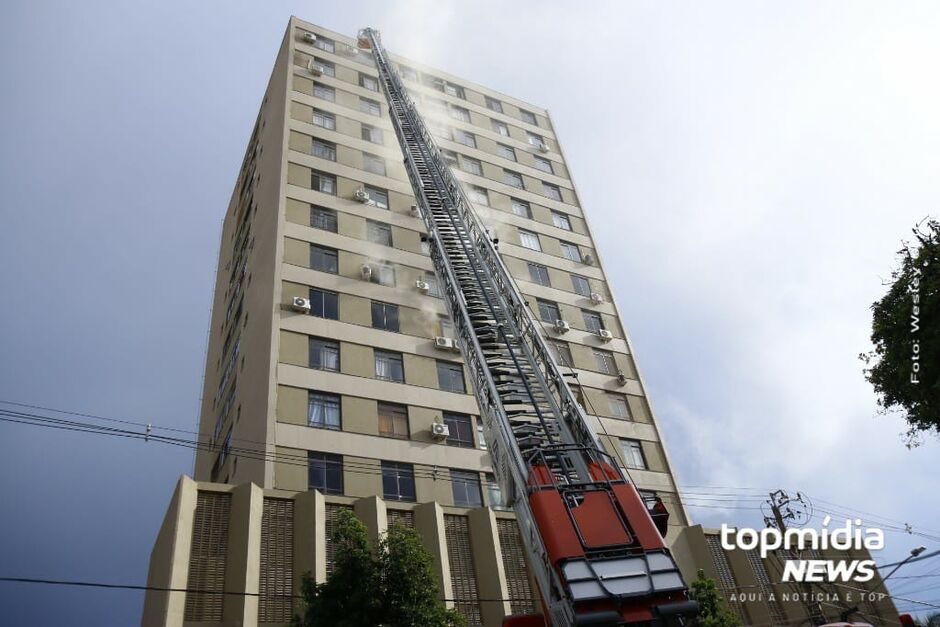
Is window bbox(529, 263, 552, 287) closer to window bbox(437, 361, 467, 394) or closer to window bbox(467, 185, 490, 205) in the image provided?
window bbox(467, 185, 490, 205)

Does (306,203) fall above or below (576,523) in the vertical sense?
above

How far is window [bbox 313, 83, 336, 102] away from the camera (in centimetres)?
3425

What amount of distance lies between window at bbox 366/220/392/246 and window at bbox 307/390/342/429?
889cm

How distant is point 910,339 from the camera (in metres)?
16.4

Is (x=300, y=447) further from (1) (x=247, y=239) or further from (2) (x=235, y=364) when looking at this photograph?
(1) (x=247, y=239)

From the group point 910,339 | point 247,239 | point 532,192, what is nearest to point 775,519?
point 910,339

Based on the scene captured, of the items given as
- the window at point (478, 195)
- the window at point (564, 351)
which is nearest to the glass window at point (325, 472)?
the window at point (564, 351)

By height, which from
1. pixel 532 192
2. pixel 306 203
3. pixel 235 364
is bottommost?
pixel 235 364

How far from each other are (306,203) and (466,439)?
1284cm

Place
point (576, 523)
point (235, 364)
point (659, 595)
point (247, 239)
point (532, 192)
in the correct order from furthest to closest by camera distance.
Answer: point (532, 192) → point (247, 239) → point (235, 364) → point (576, 523) → point (659, 595)

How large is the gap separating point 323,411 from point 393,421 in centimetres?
253

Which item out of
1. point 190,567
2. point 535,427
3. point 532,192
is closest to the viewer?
point 535,427

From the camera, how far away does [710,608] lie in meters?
15.7

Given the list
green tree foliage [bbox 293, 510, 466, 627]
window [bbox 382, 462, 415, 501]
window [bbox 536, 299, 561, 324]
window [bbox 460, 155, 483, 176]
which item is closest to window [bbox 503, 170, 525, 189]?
window [bbox 460, 155, 483, 176]
